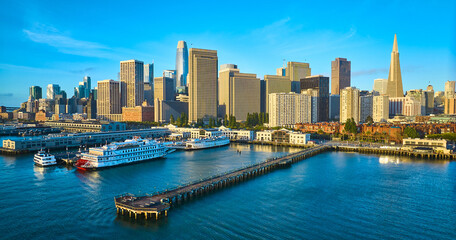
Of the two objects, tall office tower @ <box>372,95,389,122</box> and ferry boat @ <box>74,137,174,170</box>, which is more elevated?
tall office tower @ <box>372,95,389,122</box>

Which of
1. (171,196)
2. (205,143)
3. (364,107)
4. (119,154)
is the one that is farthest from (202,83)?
(171,196)

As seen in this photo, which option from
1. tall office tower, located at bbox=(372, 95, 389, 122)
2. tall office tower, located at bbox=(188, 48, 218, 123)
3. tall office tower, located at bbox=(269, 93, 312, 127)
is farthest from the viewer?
tall office tower, located at bbox=(372, 95, 389, 122)

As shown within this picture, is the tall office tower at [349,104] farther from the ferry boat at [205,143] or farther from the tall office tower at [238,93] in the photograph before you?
the ferry boat at [205,143]

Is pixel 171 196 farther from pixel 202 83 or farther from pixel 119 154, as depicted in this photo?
pixel 202 83

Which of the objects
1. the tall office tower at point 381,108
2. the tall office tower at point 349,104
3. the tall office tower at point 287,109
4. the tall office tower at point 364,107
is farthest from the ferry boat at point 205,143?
the tall office tower at point 381,108

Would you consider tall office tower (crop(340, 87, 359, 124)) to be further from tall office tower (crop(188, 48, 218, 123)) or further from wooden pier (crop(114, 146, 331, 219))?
wooden pier (crop(114, 146, 331, 219))

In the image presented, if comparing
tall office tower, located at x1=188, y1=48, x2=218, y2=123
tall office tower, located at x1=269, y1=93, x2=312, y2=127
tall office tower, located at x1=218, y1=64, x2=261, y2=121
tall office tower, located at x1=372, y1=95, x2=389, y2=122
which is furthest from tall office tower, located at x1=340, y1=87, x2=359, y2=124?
tall office tower, located at x1=188, y1=48, x2=218, y2=123

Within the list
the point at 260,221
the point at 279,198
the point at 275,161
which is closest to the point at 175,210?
the point at 260,221
